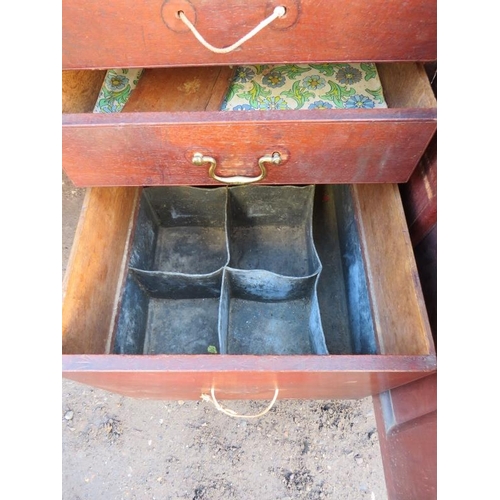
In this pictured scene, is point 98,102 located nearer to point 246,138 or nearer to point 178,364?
point 246,138

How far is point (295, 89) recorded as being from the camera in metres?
0.74

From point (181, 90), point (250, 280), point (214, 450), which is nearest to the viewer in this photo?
point (181, 90)

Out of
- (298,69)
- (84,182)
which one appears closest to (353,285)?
(298,69)

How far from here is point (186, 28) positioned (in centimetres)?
55

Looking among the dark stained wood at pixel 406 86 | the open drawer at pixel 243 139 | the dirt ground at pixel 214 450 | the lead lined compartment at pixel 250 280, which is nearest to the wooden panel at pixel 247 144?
the open drawer at pixel 243 139

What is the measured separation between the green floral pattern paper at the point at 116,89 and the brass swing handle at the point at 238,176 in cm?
23

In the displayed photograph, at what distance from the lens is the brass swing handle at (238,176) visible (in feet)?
2.08

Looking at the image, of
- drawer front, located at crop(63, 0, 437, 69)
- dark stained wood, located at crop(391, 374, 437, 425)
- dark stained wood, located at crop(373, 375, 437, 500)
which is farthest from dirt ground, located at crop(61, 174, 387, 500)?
drawer front, located at crop(63, 0, 437, 69)

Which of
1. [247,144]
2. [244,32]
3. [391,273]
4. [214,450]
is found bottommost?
[214,450]

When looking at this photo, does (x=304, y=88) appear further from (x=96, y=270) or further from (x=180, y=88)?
(x=96, y=270)

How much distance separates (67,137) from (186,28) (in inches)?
8.6

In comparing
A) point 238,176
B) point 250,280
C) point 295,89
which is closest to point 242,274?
point 250,280

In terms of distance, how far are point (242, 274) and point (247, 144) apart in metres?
0.32

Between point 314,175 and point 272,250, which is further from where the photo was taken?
point 272,250
